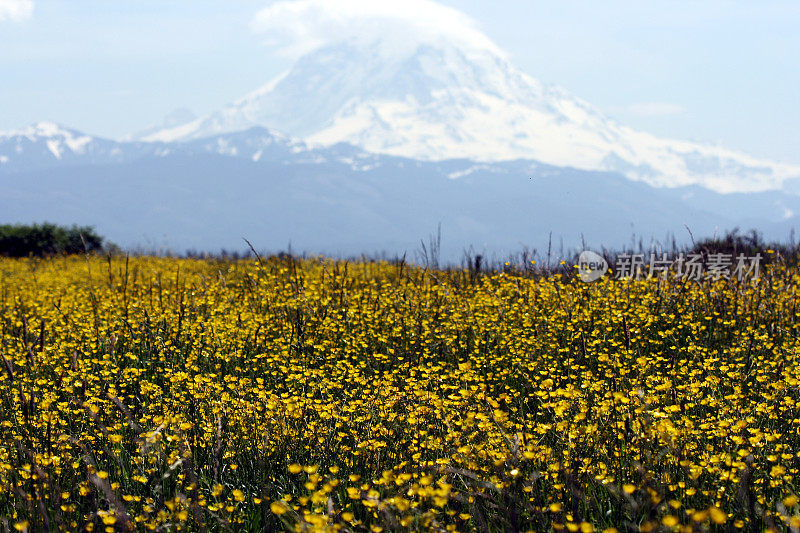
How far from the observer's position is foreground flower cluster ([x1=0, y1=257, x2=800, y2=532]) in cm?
344

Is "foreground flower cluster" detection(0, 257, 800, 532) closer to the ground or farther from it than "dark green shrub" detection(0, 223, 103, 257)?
closer to the ground

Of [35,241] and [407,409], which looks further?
[35,241]

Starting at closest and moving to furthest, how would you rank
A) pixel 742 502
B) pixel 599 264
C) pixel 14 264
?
pixel 742 502 < pixel 599 264 < pixel 14 264

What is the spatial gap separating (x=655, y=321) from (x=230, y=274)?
27.5ft

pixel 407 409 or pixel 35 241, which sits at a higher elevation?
pixel 35 241

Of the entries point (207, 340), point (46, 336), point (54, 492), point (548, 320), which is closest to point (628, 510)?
point (54, 492)

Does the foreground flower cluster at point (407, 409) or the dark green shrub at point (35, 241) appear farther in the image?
the dark green shrub at point (35, 241)

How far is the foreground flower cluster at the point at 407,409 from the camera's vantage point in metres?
3.44

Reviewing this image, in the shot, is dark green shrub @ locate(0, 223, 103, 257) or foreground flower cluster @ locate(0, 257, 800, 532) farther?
dark green shrub @ locate(0, 223, 103, 257)

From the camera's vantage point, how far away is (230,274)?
1338cm

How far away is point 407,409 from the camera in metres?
4.79

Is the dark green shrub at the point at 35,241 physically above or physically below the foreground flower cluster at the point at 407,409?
above

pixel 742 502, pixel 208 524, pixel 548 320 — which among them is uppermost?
pixel 548 320

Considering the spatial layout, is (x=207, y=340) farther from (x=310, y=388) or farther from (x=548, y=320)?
(x=548, y=320)
